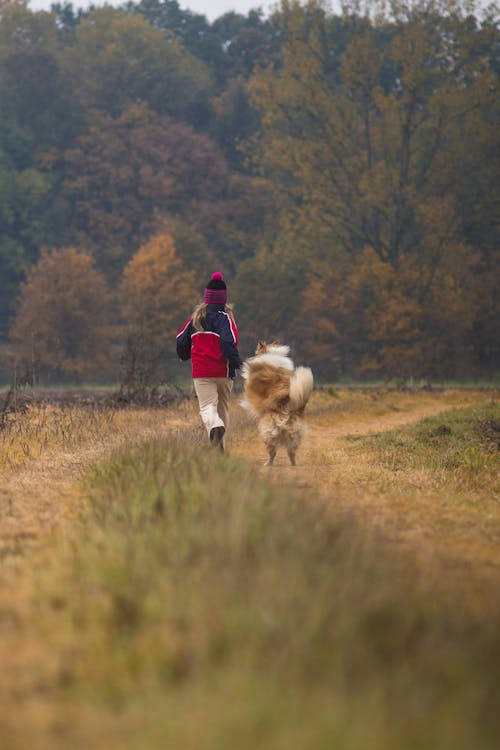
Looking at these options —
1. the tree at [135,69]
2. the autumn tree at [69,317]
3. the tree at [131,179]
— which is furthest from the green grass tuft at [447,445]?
the tree at [135,69]

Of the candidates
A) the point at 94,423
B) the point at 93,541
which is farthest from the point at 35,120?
the point at 93,541

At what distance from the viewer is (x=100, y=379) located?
50.5 meters

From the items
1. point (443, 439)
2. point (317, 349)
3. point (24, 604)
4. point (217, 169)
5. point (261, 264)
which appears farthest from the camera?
point (217, 169)

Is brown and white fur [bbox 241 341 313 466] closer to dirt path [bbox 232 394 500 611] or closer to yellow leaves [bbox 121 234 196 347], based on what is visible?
dirt path [bbox 232 394 500 611]

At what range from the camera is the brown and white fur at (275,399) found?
12.7 metres

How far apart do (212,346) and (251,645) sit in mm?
8014

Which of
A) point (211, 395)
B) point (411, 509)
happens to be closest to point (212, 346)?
point (211, 395)

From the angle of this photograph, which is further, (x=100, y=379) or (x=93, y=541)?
(x=100, y=379)

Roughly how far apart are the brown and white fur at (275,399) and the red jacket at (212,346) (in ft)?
0.93

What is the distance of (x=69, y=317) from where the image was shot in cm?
4925

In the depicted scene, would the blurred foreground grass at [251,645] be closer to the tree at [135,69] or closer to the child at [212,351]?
the child at [212,351]

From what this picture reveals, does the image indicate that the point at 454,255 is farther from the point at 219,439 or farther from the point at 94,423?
the point at 219,439

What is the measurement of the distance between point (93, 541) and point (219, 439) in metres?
6.02

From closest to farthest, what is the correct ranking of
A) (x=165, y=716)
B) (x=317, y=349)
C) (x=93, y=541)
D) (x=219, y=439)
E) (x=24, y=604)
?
1. (x=165, y=716)
2. (x=24, y=604)
3. (x=93, y=541)
4. (x=219, y=439)
5. (x=317, y=349)
